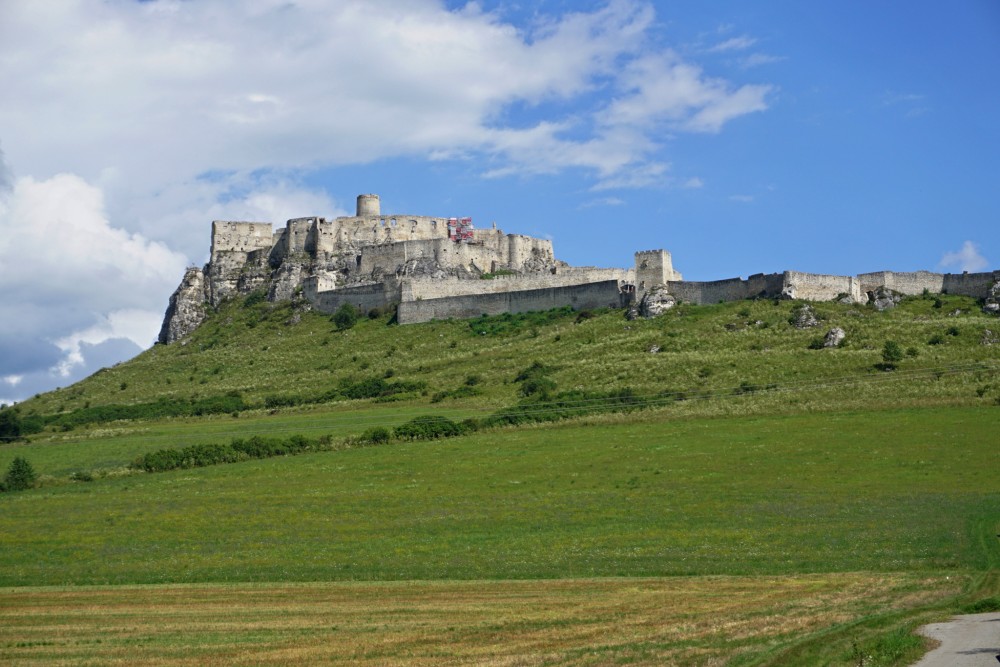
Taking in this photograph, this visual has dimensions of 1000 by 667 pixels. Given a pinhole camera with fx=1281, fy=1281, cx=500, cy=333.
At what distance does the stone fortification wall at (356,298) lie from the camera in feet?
290

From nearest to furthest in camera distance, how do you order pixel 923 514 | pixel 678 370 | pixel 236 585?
pixel 236 585
pixel 923 514
pixel 678 370

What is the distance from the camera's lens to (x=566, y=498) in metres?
Answer: 37.2

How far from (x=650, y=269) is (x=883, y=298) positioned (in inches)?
542

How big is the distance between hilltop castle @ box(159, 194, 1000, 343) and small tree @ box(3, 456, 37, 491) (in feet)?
131

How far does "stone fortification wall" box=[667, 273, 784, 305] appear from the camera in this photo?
73.9 metres

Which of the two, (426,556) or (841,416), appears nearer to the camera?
(426,556)

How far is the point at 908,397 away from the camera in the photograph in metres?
50.2

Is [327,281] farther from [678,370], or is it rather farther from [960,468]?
[960,468]

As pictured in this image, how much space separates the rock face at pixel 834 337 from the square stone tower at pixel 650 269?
1611cm

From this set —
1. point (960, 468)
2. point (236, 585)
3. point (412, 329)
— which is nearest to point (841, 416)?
point (960, 468)

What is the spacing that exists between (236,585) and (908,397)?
104 ft

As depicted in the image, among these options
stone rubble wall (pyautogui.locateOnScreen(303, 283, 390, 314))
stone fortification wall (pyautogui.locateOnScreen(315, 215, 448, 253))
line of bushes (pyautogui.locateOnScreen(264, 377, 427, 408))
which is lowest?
line of bushes (pyautogui.locateOnScreen(264, 377, 427, 408))

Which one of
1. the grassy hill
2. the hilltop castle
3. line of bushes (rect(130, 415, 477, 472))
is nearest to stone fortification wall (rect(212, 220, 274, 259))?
the hilltop castle

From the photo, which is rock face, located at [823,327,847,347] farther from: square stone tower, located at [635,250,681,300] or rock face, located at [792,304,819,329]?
square stone tower, located at [635,250,681,300]
